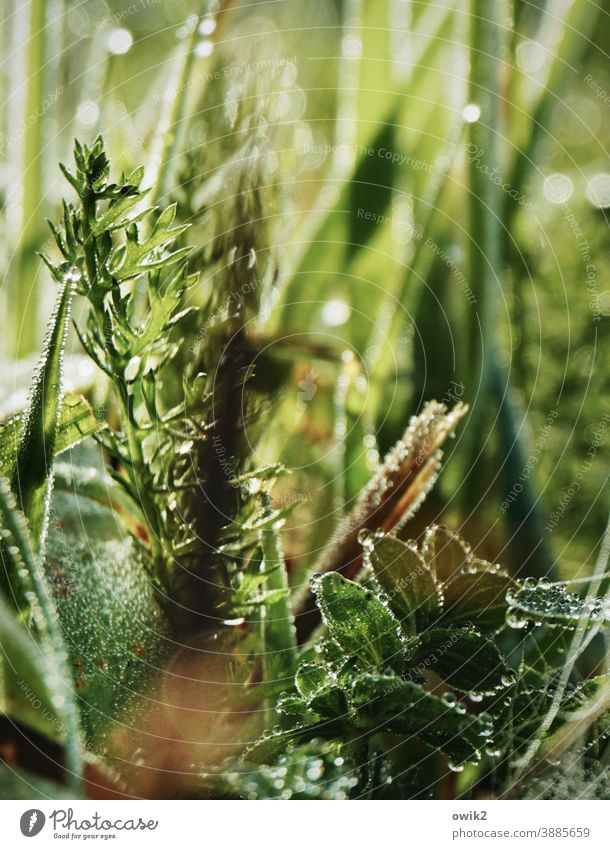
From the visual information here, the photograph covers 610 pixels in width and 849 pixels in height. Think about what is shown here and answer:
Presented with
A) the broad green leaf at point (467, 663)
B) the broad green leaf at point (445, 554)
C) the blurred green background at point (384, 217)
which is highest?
the blurred green background at point (384, 217)

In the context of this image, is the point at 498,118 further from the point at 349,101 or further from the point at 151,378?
the point at 151,378

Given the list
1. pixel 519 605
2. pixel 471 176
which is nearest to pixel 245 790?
pixel 519 605

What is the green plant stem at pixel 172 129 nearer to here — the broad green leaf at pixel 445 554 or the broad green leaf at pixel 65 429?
the broad green leaf at pixel 65 429

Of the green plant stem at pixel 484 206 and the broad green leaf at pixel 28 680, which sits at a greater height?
the green plant stem at pixel 484 206

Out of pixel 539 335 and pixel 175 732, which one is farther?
pixel 539 335

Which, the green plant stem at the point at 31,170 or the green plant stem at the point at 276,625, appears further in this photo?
the green plant stem at the point at 31,170

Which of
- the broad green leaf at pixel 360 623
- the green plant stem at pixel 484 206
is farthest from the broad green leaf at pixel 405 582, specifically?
the green plant stem at pixel 484 206
